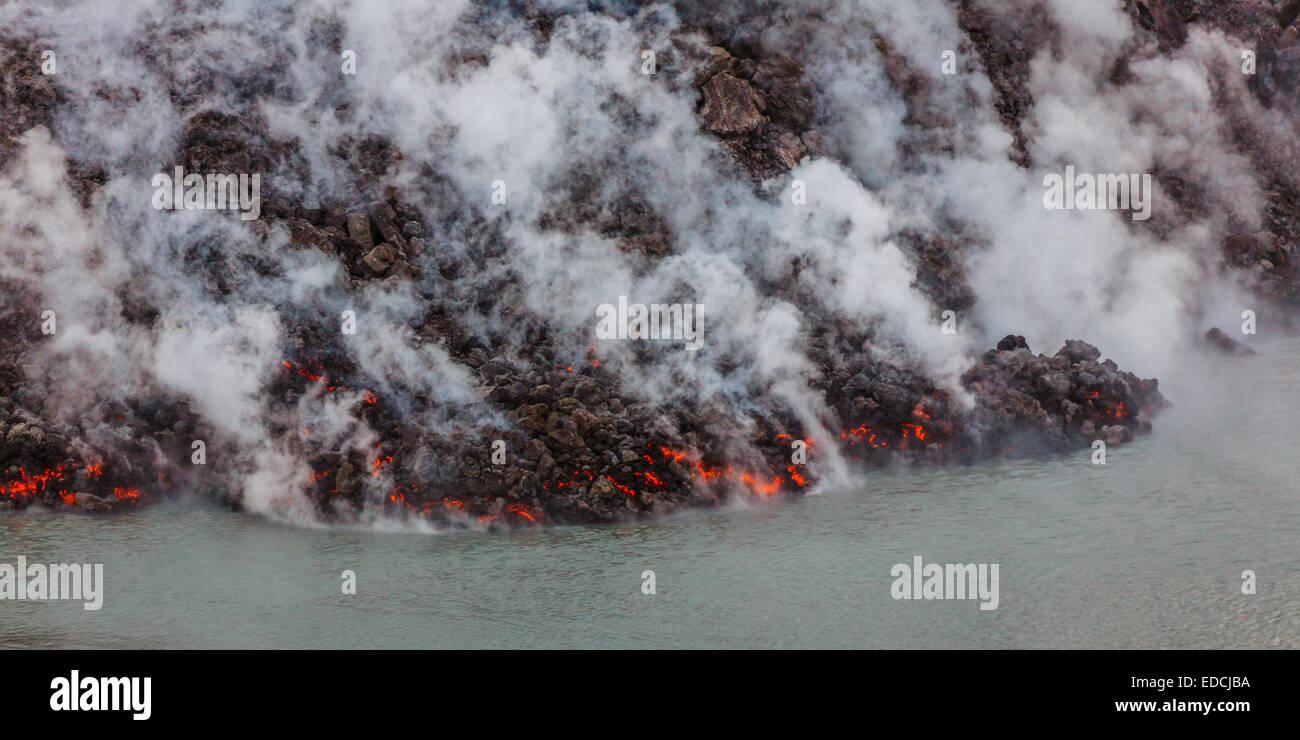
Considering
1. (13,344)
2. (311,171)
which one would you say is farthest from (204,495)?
(311,171)

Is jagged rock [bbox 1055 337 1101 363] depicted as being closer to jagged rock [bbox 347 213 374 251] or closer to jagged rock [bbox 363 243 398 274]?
jagged rock [bbox 363 243 398 274]

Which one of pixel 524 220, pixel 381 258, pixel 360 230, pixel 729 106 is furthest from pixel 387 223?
pixel 729 106

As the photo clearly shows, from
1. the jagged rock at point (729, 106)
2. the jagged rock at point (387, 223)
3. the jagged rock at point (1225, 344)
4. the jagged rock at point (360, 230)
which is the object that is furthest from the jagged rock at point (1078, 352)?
the jagged rock at point (360, 230)

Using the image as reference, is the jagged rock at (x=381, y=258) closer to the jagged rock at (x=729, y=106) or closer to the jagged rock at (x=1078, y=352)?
the jagged rock at (x=729, y=106)

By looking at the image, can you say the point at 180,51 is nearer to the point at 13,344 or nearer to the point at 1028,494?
the point at 13,344

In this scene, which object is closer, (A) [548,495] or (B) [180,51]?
(A) [548,495]

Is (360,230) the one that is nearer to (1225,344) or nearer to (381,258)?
(381,258)
